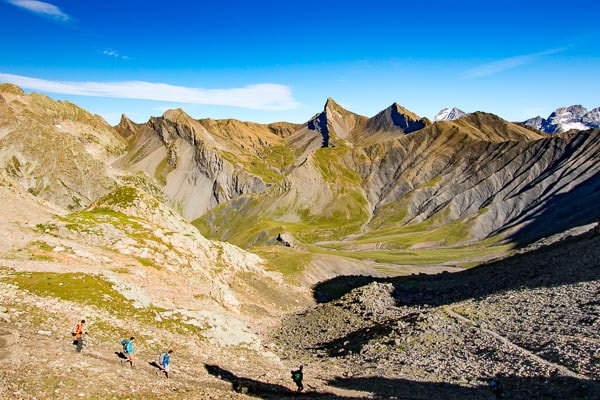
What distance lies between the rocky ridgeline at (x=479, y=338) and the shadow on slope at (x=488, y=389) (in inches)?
3.5

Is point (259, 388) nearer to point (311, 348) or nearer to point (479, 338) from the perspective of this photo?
point (479, 338)

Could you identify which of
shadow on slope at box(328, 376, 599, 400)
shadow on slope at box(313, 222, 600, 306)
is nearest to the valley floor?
shadow on slope at box(328, 376, 599, 400)

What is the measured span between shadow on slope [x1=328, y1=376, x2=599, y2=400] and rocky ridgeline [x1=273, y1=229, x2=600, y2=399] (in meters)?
0.09

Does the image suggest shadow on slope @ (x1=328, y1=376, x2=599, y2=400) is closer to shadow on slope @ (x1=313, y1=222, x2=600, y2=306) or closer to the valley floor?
the valley floor

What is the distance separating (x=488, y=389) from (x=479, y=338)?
1344cm

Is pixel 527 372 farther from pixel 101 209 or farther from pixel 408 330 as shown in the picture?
pixel 101 209

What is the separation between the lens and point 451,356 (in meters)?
48.0

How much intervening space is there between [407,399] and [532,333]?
71.9ft

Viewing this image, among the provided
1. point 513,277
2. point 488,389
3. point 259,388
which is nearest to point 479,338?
point 488,389

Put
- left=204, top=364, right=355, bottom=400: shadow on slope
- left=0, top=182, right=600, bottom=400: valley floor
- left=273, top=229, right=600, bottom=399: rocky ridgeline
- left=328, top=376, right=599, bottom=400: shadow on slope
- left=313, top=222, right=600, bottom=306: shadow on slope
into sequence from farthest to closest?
1. left=313, top=222, right=600, bottom=306: shadow on slope
2. left=273, top=229, right=600, bottom=399: rocky ridgeline
3. left=328, top=376, right=599, bottom=400: shadow on slope
4. left=204, top=364, right=355, bottom=400: shadow on slope
5. left=0, top=182, right=600, bottom=400: valley floor

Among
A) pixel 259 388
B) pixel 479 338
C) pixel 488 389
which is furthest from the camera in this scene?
pixel 479 338

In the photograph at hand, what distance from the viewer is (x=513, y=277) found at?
81.4 metres

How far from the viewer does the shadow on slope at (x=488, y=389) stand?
35.2 meters

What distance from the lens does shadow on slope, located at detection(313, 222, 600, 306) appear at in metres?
69.8
